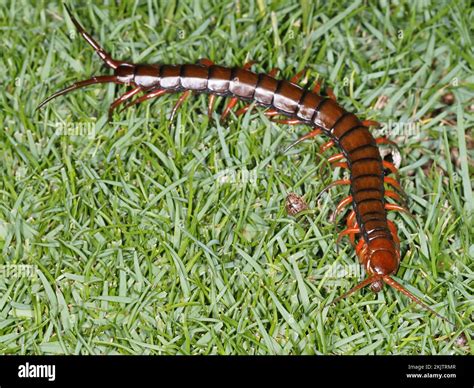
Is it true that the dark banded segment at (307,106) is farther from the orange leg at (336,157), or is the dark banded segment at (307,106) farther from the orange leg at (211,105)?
the orange leg at (211,105)

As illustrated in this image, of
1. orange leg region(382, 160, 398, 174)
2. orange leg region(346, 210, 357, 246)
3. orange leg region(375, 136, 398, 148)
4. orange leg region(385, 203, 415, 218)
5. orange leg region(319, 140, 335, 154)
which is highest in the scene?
orange leg region(319, 140, 335, 154)

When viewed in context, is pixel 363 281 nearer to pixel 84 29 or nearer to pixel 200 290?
pixel 200 290

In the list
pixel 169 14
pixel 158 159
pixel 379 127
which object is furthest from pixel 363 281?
pixel 169 14

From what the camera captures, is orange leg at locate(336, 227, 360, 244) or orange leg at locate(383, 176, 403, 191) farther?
orange leg at locate(383, 176, 403, 191)

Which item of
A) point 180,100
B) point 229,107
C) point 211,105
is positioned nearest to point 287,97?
point 229,107

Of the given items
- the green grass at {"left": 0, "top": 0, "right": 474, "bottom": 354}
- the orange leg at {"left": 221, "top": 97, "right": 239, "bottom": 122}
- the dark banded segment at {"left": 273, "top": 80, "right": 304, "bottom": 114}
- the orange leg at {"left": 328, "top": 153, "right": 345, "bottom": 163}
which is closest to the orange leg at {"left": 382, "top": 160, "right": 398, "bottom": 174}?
the green grass at {"left": 0, "top": 0, "right": 474, "bottom": 354}

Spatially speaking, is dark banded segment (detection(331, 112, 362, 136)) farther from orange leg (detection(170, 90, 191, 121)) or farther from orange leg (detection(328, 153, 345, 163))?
orange leg (detection(170, 90, 191, 121))

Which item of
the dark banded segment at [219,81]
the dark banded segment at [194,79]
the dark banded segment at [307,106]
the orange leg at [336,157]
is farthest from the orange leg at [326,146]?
the dark banded segment at [194,79]
